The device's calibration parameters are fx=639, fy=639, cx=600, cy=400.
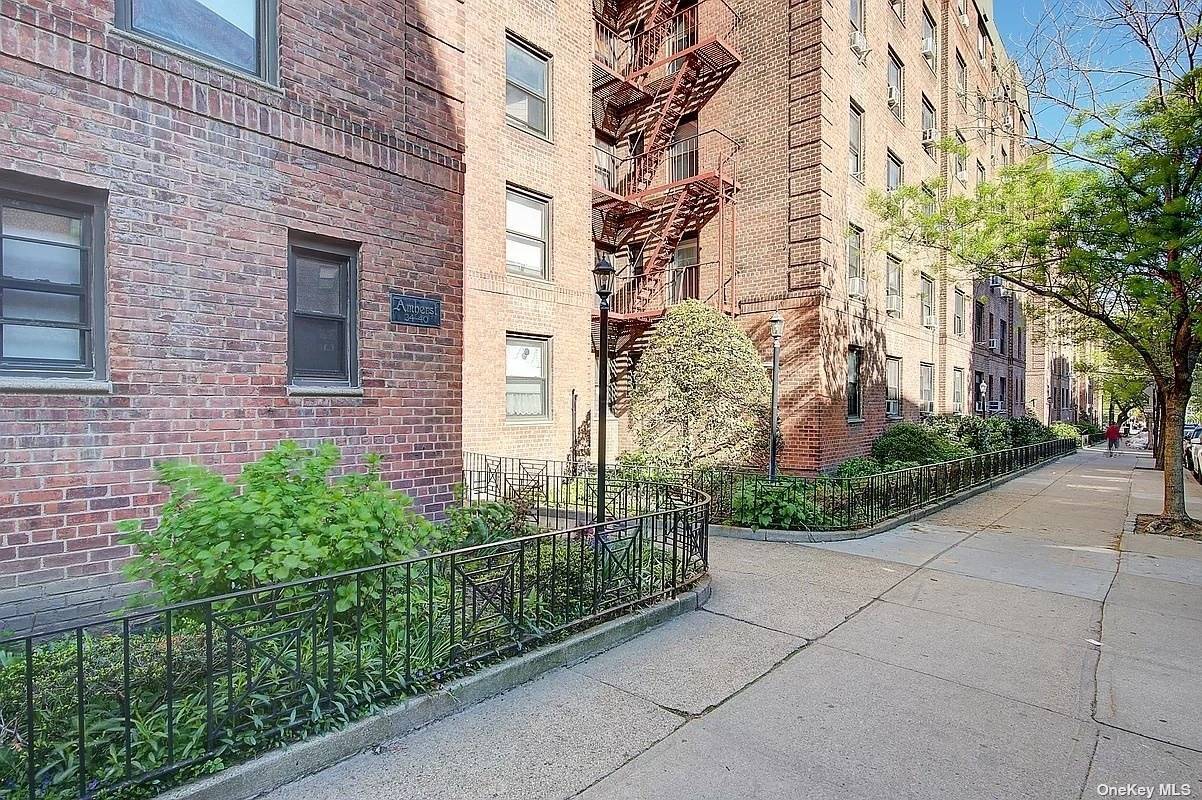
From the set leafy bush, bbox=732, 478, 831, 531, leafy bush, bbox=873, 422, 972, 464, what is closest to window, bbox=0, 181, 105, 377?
leafy bush, bbox=732, 478, 831, 531

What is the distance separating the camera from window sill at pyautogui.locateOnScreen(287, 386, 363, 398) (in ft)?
18.4

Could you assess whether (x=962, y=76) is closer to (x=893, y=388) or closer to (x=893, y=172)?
(x=893, y=172)

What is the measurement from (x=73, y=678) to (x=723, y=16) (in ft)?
56.9

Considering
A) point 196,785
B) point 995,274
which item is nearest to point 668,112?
point 995,274

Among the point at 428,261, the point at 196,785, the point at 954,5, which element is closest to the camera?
the point at 196,785

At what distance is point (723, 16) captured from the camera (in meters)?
15.6

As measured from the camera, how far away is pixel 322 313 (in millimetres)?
5961

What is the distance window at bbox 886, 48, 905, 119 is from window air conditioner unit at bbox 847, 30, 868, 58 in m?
1.83

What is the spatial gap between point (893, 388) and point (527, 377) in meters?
11.0

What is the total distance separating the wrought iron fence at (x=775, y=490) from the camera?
9.55 metres

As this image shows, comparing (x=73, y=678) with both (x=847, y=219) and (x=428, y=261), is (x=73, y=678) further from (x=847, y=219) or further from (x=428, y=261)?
(x=847, y=219)

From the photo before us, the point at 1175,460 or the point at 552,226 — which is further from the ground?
the point at 552,226

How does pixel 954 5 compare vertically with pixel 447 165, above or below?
above

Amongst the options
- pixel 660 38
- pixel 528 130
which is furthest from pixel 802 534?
pixel 660 38
